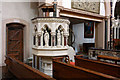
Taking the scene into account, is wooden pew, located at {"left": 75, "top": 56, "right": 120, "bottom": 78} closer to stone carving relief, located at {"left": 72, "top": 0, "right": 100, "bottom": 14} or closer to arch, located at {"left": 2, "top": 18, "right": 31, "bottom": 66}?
arch, located at {"left": 2, "top": 18, "right": 31, "bottom": 66}

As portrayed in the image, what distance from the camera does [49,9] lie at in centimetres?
429

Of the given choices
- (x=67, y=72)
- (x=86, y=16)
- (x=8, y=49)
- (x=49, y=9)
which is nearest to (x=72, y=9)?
(x=86, y=16)

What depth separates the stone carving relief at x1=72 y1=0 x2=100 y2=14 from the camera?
664cm

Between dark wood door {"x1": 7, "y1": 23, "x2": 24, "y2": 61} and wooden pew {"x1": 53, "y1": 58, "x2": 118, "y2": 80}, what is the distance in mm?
3547

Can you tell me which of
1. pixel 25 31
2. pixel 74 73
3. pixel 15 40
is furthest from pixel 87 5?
pixel 74 73

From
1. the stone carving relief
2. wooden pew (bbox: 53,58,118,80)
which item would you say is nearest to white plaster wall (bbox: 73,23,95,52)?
the stone carving relief

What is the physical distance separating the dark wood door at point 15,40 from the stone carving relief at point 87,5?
2974 mm

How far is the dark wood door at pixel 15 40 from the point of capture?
5.66 m

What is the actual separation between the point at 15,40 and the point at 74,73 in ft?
14.3

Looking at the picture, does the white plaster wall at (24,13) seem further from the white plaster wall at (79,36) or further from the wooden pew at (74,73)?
the white plaster wall at (79,36)

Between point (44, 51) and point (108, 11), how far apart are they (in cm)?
634

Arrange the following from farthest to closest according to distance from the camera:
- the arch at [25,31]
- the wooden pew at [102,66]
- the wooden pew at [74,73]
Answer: the arch at [25,31] < the wooden pew at [102,66] < the wooden pew at [74,73]

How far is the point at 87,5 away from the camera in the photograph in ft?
24.2

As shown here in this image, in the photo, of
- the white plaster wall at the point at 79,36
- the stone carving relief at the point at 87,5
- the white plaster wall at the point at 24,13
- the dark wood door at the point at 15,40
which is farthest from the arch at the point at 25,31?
the white plaster wall at the point at 79,36
